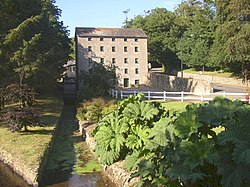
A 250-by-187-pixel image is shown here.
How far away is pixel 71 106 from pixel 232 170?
28049 mm

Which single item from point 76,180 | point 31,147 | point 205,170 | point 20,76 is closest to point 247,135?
point 205,170

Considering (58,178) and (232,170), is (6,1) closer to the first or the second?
(58,178)

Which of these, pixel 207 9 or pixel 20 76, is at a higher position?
pixel 207 9

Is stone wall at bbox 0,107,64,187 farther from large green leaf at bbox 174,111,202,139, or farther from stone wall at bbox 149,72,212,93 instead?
stone wall at bbox 149,72,212,93

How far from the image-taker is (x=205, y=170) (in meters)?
6.59

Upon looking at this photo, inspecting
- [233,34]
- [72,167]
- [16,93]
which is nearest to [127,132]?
[72,167]

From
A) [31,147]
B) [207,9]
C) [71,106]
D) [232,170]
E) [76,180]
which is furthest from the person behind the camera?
[207,9]

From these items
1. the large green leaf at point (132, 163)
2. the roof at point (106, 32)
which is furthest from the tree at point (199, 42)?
the large green leaf at point (132, 163)

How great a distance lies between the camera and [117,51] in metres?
48.5

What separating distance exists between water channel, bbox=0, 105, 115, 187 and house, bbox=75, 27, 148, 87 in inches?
1215

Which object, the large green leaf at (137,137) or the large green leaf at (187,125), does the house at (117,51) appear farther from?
the large green leaf at (187,125)

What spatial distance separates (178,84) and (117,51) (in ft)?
49.0

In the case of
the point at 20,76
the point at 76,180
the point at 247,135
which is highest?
the point at 20,76

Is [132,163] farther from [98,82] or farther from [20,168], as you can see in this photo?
[98,82]
